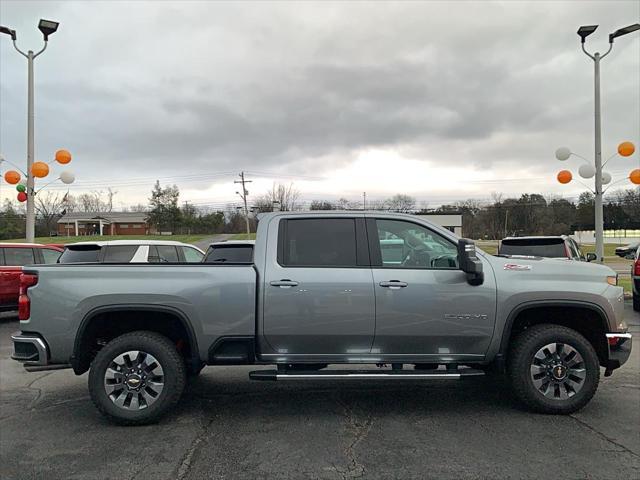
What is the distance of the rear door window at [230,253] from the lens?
9320mm

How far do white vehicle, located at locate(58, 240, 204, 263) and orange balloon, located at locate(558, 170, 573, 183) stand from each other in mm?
12910

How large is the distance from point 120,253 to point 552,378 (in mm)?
7793

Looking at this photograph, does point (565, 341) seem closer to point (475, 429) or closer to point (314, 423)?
point (475, 429)

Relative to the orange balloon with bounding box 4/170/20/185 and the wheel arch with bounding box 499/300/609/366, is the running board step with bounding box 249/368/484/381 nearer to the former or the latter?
the wheel arch with bounding box 499/300/609/366

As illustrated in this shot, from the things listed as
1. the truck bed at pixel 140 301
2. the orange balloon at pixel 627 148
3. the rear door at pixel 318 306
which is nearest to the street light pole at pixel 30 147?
the truck bed at pixel 140 301

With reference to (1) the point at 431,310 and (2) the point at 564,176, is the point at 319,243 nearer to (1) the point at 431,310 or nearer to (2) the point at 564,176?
(1) the point at 431,310

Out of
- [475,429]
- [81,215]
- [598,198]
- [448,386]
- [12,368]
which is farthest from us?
[81,215]

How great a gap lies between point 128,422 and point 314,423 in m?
1.70

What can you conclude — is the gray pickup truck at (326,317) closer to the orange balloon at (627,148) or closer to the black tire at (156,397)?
the black tire at (156,397)

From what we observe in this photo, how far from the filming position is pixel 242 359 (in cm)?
445

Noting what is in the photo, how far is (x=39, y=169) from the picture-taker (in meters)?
14.9

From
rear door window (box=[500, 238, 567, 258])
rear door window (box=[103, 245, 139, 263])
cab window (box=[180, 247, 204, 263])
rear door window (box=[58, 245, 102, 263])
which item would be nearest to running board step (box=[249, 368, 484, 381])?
rear door window (box=[58, 245, 102, 263])

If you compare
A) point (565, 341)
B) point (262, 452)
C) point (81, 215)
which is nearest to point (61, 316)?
point (262, 452)

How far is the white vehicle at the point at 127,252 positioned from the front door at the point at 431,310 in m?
4.91
